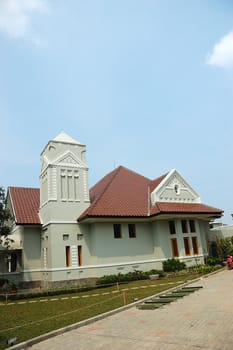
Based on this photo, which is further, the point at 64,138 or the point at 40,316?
the point at 64,138

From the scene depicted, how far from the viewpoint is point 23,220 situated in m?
24.9

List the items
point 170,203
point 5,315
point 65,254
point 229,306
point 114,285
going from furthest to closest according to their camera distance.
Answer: point 170,203 → point 65,254 → point 114,285 → point 5,315 → point 229,306

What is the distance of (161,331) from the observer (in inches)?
309

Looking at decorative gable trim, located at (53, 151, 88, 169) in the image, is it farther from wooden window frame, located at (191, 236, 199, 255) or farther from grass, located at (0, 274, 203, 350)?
grass, located at (0, 274, 203, 350)

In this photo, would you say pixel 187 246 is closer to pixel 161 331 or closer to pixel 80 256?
pixel 80 256

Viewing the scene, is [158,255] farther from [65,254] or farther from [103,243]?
[65,254]

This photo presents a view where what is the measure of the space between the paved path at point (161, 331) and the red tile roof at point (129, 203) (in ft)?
41.4

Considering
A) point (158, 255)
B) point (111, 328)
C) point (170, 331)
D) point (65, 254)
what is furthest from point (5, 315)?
point (158, 255)

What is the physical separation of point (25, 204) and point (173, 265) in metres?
14.2

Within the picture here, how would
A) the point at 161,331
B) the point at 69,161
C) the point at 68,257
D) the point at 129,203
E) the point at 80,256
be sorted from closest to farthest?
the point at 161,331, the point at 68,257, the point at 80,256, the point at 69,161, the point at 129,203

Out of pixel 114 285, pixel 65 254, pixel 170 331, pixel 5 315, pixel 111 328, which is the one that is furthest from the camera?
pixel 65 254

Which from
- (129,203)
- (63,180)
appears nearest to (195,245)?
(129,203)

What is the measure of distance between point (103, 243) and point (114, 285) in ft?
12.8

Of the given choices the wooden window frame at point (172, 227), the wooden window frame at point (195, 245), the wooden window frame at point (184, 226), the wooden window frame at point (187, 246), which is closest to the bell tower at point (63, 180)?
the wooden window frame at point (172, 227)
